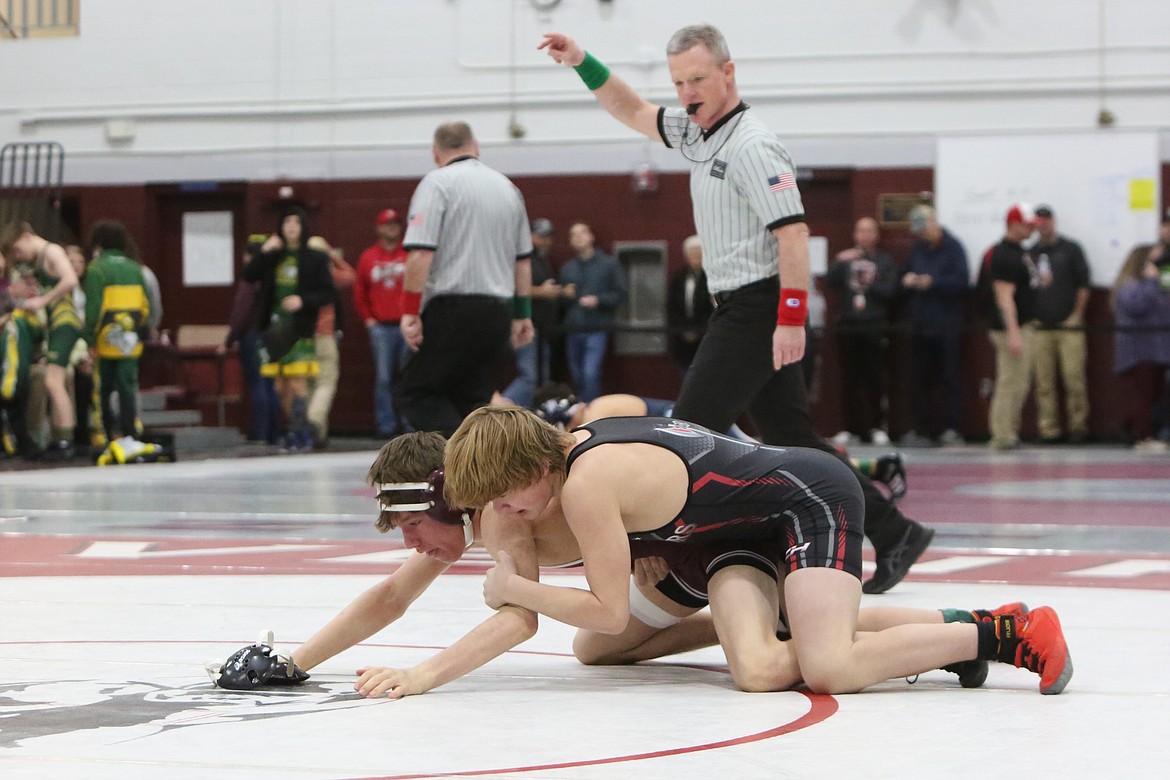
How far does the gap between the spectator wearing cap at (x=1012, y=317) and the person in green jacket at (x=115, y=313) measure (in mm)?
6712

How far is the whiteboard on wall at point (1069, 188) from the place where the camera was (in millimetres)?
13883

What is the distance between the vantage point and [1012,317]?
43.4ft

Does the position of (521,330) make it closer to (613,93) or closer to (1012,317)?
(613,93)

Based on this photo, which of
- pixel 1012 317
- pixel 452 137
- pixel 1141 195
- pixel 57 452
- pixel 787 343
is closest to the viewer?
pixel 787 343

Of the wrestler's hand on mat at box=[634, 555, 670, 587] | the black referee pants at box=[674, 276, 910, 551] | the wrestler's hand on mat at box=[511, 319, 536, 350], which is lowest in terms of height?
the wrestler's hand on mat at box=[634, 555, 670, 587]

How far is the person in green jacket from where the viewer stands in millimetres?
11250

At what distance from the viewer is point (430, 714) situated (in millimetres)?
3076

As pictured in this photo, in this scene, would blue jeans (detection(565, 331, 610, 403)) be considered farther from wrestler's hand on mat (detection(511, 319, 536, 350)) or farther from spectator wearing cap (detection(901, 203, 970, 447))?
wrestler's hand on mat (detection(511, 319, 536, 350))

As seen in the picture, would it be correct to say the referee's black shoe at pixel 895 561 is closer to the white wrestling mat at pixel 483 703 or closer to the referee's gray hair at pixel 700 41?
the white wrestling mat at pixel 483 703

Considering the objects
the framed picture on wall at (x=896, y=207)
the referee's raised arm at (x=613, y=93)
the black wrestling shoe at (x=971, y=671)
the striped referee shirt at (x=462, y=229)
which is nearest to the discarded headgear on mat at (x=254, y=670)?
→ the black wrestling shoe at (x=971, y=671)

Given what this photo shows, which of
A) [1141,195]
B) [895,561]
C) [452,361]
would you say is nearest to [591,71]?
[452,361]

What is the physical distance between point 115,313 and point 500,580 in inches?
339

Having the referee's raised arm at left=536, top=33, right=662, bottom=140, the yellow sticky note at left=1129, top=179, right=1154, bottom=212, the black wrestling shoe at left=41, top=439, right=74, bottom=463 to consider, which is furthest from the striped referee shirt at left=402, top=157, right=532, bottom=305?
the yellow sticky note at left=1129, top=179, right=1154, bottom=212

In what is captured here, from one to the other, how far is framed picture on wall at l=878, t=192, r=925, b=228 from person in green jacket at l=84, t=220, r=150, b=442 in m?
6.47
